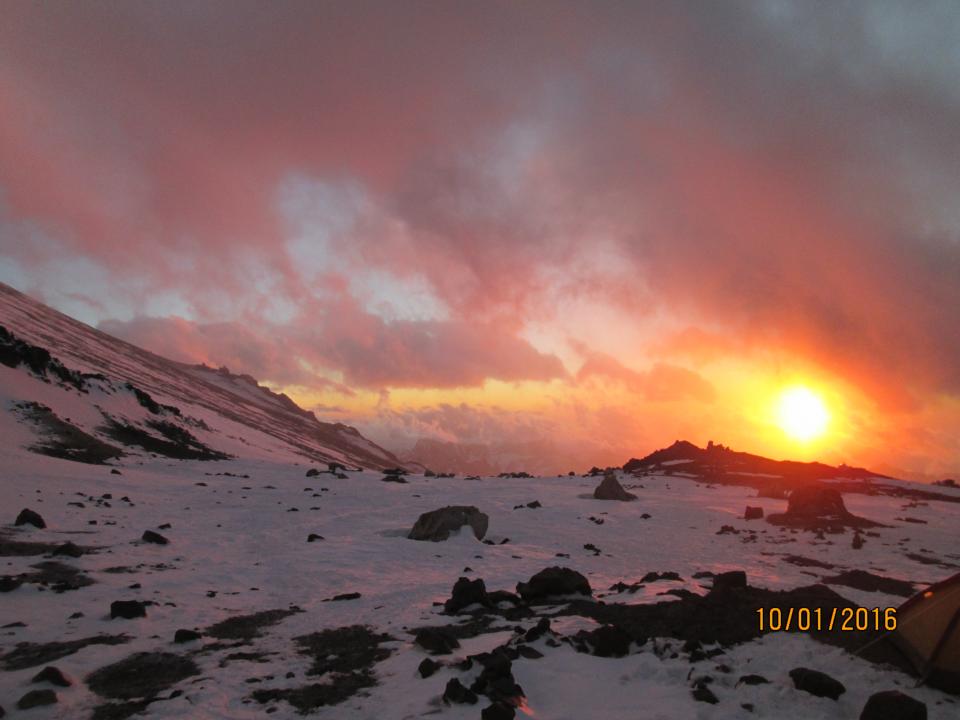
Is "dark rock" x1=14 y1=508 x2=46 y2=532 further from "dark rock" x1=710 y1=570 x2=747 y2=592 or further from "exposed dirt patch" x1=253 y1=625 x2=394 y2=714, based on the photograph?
"dark rock" x1=710 y1=570 x2=747 y2=592

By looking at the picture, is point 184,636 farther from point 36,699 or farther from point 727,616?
point 727,616

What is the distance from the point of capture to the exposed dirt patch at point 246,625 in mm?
12273

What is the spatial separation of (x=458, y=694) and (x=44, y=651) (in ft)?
27.9

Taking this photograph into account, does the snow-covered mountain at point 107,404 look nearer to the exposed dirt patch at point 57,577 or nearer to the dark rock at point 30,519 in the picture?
the dark rock at point 30,519

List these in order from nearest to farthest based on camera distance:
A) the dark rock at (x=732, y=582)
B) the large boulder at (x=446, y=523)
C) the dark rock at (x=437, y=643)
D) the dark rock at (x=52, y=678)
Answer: the dark rock at (x=52, y=678) → the dark rock at (x=437, y=643) → the dark rock at (x=732, y=582) → the large boulder at (x=446, y=523)

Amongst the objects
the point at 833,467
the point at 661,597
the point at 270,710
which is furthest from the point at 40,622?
the point at 833,467

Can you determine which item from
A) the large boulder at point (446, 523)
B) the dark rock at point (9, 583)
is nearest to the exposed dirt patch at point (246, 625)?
the dark rock at point (9, 583)

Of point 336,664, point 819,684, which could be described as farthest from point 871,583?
point 336,664

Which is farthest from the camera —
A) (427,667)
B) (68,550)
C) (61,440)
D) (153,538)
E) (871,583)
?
(61,440)

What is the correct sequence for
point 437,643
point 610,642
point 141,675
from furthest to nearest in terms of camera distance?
point 437,643 → point 610,642 → point 141,675

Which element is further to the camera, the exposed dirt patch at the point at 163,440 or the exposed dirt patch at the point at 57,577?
the exposed dirt patch at the point at 163,440

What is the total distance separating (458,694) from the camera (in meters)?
8.50

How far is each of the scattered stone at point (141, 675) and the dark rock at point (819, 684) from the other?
414 inches

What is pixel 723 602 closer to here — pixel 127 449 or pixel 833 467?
pixel 127 449
